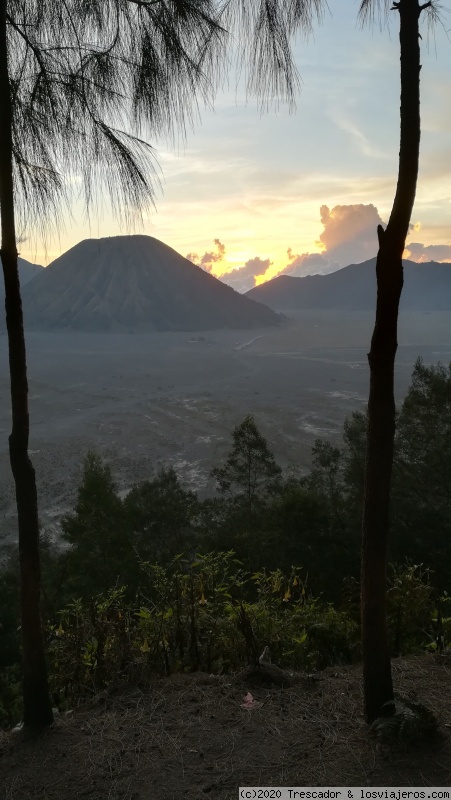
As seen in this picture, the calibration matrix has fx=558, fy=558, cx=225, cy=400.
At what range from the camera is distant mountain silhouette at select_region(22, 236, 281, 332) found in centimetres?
14762

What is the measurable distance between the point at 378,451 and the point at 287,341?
130927mm

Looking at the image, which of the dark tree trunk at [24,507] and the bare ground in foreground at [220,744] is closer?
the bare ground in foreground at [220,744]

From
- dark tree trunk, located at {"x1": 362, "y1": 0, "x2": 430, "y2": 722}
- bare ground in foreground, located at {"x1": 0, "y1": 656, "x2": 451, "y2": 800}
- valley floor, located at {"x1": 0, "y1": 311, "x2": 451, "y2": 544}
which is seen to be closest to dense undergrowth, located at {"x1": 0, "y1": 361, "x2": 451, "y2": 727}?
bare ground in foreground, located at {"x1": 0, "y1": 656, "x2": 451, "y2": 800}

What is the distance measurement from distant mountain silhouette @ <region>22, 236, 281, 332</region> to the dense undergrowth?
13156 cm

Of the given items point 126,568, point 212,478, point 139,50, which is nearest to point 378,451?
point 139,50

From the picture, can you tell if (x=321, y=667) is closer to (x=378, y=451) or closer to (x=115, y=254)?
(x=378, y=451)

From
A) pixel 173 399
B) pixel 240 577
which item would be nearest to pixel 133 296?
pixel 173 399

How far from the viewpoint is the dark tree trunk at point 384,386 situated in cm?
251

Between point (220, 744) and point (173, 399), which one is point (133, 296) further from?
point (220, 744)

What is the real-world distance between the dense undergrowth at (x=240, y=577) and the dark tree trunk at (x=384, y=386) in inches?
35.9

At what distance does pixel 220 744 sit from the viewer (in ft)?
8.73

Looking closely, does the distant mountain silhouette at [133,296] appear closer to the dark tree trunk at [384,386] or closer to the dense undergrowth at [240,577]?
the dense undergrowth at [240,577]

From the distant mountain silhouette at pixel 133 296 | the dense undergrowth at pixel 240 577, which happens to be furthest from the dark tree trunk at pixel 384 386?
the distant mountain silhouette at pixel 133 296

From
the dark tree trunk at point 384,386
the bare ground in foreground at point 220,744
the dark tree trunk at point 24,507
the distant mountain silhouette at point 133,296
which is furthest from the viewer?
the distant mountain silhouette at point 133,296
